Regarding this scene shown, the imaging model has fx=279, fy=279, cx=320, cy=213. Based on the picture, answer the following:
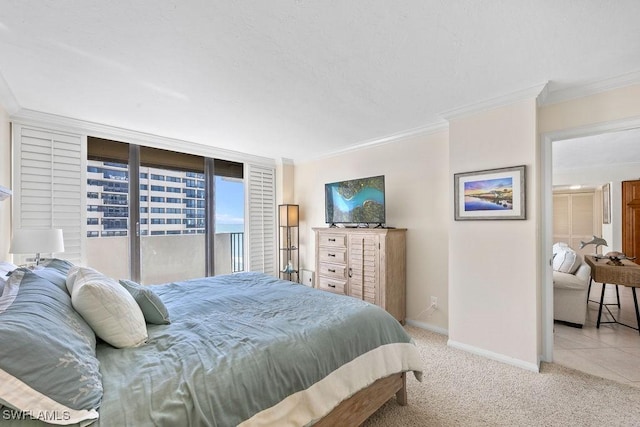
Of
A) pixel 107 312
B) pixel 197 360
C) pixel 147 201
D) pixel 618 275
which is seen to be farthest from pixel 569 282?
pixel 147 201

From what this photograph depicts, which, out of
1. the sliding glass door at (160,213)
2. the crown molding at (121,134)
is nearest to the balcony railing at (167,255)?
the sliding glass door at (160,213)

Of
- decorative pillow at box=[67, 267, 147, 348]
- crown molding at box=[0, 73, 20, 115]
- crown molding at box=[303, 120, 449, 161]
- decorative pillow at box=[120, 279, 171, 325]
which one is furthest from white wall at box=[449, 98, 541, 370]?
crown molding at box=[0, 73, 20, 115]

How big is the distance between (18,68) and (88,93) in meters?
0.44

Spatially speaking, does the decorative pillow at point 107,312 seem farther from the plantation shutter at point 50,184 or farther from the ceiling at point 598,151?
the ceiling at point 598,151

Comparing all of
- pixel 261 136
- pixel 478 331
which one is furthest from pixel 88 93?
pixel 478 331

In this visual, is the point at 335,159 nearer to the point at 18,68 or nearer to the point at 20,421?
the point at 18,68

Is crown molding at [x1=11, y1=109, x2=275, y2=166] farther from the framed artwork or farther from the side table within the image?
the framed artwork

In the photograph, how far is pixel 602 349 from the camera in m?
2.83

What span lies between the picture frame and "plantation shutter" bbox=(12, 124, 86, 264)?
4.18 metres

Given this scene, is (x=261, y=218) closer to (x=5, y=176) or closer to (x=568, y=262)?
(x=5, y=176)

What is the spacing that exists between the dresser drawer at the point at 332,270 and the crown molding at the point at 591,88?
9.36 feet

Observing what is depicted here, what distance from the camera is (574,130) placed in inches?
99.4

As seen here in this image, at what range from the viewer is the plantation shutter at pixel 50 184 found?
2.83 metres

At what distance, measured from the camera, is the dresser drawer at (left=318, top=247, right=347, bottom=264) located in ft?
12.7
